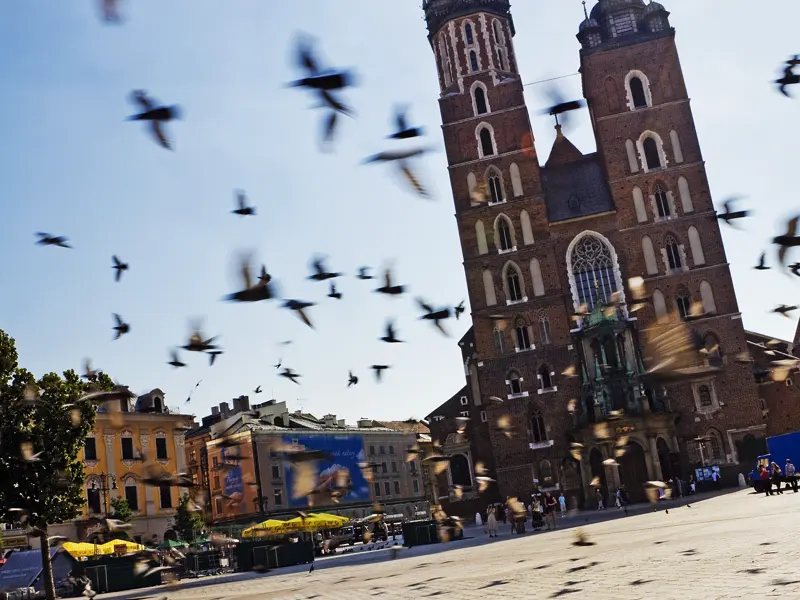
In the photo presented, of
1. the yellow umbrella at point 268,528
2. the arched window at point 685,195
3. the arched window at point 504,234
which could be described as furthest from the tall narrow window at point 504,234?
the yellow umbrella at point 268,528

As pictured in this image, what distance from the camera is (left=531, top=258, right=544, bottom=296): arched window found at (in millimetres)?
55938

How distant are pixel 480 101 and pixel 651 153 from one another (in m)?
11.9

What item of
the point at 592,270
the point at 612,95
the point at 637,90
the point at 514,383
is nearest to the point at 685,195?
the point at 592,270

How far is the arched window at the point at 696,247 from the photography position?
54.0 metres

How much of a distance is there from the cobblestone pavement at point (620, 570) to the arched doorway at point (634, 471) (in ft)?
90.6

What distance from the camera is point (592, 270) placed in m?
55.9

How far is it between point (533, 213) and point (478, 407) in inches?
546

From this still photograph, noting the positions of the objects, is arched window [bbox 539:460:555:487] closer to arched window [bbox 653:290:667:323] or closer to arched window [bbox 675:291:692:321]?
arched window [bbox 653:290:667:323]

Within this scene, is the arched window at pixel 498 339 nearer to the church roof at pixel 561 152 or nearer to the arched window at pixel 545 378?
the arched window at pixel 545 378

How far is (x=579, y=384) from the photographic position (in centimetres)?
5466

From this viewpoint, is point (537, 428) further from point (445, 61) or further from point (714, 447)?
point (445, 61)

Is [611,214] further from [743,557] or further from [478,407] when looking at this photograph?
[743,557]

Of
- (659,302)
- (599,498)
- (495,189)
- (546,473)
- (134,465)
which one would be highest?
(495,189)

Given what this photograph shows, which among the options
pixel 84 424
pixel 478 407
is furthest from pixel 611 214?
pixel 84 424
